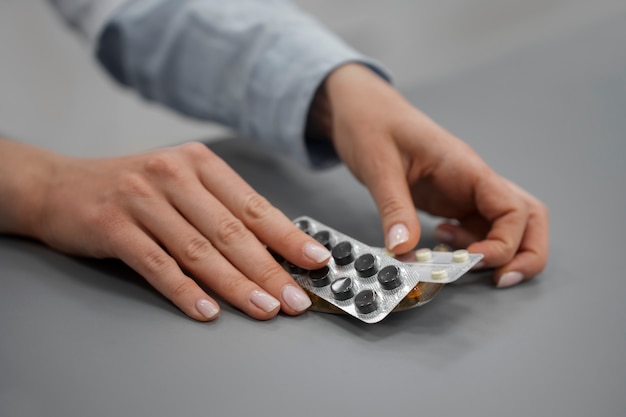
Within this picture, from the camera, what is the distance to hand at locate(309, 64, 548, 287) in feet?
1.93

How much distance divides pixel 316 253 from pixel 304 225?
64 mm

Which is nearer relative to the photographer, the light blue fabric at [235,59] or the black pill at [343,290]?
the black pill at [343,290]

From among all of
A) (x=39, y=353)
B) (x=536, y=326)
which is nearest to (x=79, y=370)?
(x=39, y=353)

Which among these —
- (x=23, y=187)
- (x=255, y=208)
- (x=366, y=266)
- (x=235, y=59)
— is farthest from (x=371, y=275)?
(x=235, y=59)

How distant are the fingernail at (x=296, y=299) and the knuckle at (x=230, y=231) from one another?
0.21 ft

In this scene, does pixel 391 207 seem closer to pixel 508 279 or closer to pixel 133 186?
pixel 508 279

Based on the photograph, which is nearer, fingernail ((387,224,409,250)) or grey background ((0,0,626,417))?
grey background ((0,0,626,417))

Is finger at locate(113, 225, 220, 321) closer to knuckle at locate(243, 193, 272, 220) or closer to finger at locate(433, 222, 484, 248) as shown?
knuckle at locate(243, 193, 272, 220)

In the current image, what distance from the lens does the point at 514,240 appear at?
1.94ft

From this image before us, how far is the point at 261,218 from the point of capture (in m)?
0.57

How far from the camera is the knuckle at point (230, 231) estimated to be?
1.83 ft

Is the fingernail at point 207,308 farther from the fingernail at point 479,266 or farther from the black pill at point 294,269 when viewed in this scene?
the fingernail at point 479,266

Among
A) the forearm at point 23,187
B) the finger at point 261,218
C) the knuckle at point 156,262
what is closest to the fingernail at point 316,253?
the finger at point 261,218

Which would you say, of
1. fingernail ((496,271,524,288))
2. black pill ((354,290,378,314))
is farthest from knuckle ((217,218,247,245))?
fingernail ((496,271,524,288))
